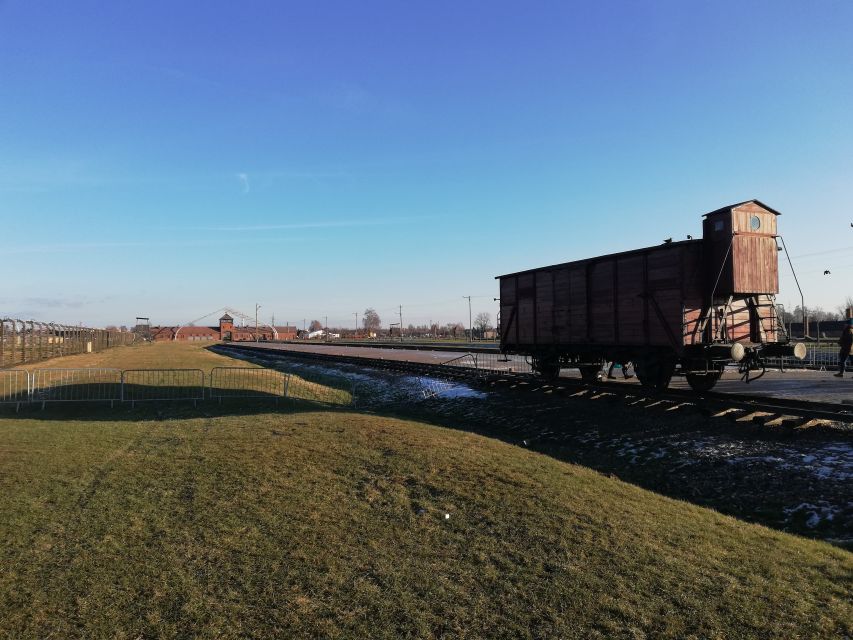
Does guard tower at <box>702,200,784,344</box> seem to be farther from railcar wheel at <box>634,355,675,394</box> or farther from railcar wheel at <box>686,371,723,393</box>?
railcar wheel at <box>634,355,675,394</box>

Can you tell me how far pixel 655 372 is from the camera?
14.7m

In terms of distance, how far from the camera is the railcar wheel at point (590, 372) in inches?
731

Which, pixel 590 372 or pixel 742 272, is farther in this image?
pixel 590 372

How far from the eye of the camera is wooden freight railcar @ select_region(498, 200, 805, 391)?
515 inches

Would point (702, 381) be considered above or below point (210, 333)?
below

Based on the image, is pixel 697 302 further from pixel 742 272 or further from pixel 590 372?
pixel 590 372

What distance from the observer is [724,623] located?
3818 millimetres

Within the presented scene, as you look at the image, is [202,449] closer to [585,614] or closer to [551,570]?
[551,570]

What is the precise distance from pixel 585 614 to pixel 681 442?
7275 millimetres

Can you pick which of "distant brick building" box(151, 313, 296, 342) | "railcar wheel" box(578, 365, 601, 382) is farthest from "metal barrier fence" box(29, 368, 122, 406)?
"distant brick building" box(151, 313, 296, 342)

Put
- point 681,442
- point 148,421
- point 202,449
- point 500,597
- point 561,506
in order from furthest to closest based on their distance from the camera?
point 148,421 < point 681,442 < point 202,449 < point 561,506 < point 500,597

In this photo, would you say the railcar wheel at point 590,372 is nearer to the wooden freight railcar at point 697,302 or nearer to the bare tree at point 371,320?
the wooden freight railcar at point 697,302

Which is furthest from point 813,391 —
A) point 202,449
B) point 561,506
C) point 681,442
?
point 202,449

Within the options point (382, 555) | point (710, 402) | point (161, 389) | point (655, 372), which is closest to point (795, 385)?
point (655, 372)
